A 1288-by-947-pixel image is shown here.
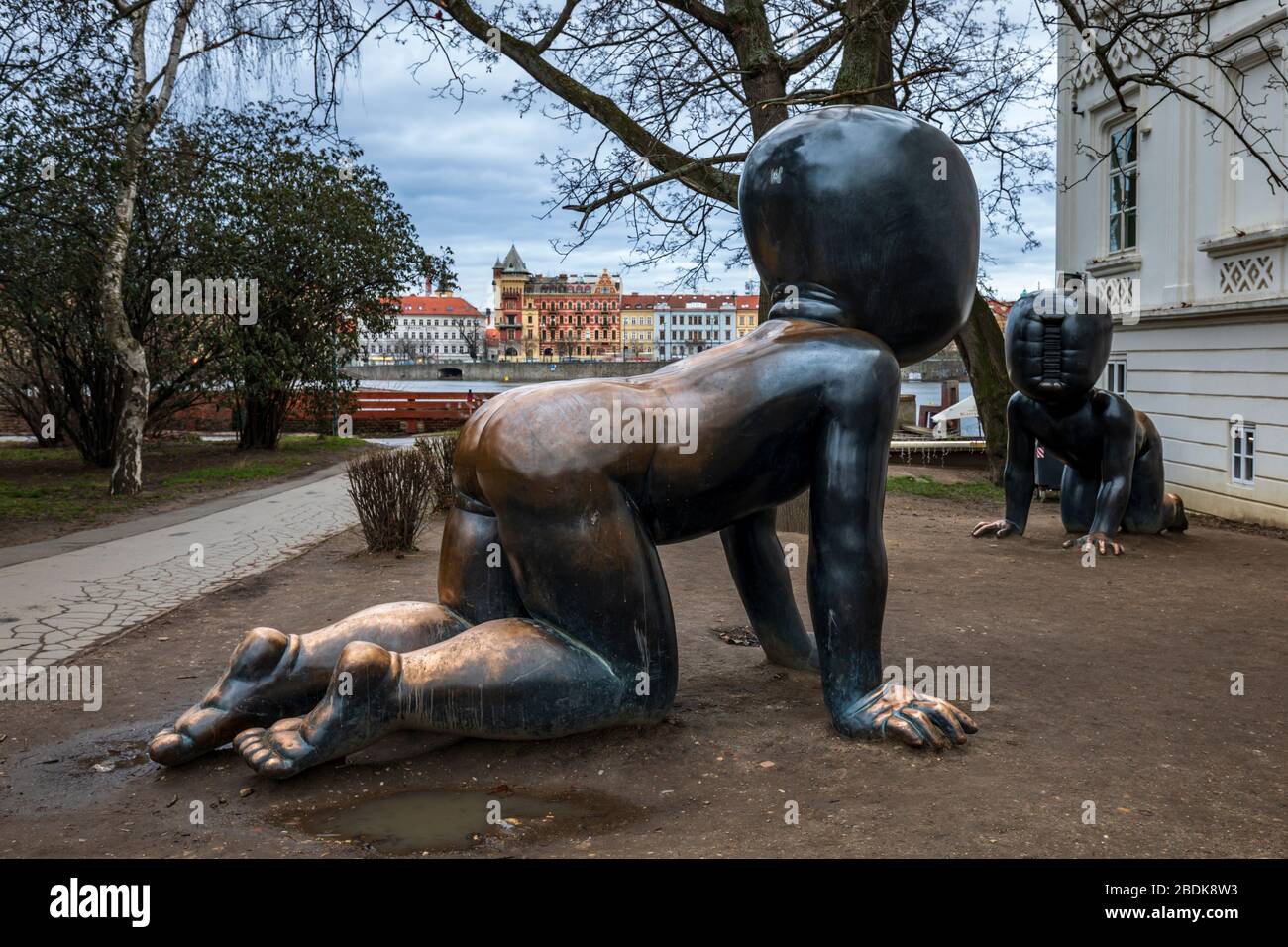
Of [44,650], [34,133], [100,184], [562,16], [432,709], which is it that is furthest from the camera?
[100,184]

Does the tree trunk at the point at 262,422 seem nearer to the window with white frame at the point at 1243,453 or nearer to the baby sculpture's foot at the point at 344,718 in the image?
the window with white frame at the point at 1243,453

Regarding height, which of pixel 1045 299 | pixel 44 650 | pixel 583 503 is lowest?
pixel 44 650

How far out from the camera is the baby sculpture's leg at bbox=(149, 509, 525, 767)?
10.9 ft

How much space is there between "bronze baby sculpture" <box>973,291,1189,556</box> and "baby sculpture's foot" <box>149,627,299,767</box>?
637cm

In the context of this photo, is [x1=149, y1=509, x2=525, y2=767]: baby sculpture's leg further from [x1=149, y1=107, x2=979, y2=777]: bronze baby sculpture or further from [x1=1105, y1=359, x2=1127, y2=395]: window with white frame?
[x1=1105, y1=359, x2=1127, y2=395]: window with white frame

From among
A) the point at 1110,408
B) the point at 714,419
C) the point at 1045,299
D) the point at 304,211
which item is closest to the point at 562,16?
the point at 1045,299

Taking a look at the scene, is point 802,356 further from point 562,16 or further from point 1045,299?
point 562,16

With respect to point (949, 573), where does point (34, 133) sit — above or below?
above

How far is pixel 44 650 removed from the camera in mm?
5430

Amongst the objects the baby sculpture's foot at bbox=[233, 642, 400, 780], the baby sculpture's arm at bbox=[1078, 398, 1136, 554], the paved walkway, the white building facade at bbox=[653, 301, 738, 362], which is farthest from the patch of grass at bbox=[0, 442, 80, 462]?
the white building facade at bbox=[653, 301, 738, 362]

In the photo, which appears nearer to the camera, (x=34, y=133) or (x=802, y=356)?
(x=802, y=356)

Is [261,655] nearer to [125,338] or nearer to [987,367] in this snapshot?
[125,338]

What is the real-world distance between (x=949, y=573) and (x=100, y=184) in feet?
37.6

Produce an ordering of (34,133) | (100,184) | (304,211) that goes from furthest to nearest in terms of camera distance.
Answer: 1. (304,211)
2. (100,184)
3. (34,133)
